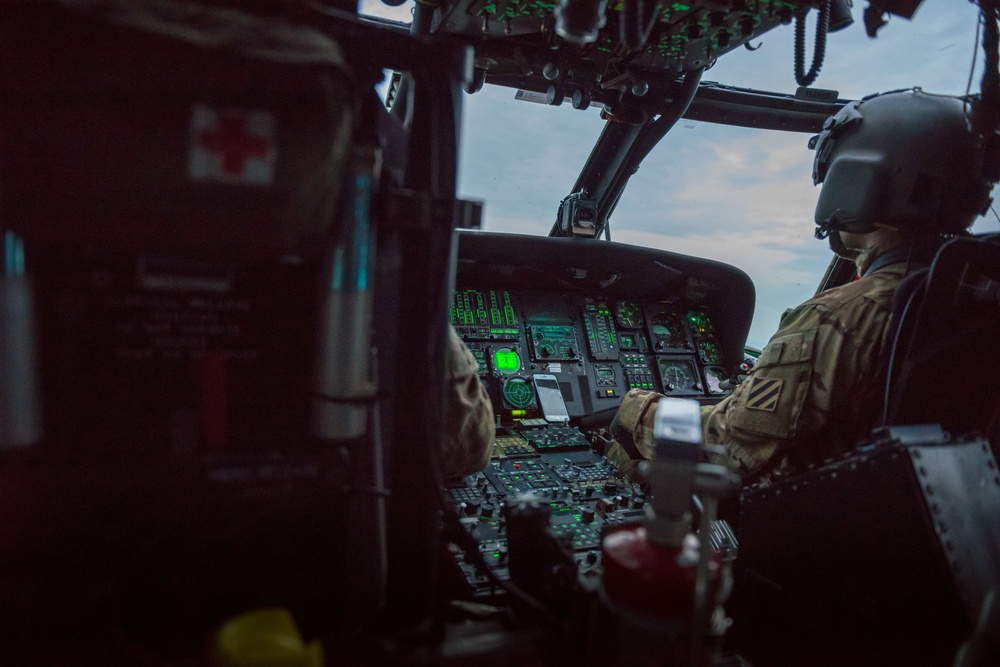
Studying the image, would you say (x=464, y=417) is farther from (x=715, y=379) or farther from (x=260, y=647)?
(x=715, y=379)

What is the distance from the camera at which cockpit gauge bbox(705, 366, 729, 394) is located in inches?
127

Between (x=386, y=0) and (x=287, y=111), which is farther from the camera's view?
(x=386, y=0)

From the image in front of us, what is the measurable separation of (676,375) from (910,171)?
1640mm

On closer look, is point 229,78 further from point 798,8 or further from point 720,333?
point 720,333

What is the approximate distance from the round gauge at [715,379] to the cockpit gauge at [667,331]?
200mm

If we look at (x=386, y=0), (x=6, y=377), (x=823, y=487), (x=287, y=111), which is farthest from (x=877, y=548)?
(x=386, y=0)

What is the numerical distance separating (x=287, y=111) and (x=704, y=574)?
2.47 feet

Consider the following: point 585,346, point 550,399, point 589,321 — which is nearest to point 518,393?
point 550,399

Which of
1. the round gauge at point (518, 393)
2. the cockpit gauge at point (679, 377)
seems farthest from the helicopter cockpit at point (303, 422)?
the cockpit gauge at point (679, 377)

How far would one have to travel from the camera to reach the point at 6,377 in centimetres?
76

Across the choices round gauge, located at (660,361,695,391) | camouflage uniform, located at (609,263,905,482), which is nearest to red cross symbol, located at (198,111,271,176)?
camouflage uniform, located at (609,263,905,482)

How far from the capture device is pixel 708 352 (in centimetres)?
335

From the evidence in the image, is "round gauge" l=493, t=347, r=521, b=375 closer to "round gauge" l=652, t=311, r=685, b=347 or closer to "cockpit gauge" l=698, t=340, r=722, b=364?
"round gauge" l=652, t=311, r=685, b=347

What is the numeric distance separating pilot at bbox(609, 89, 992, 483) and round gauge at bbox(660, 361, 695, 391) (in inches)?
49.9
